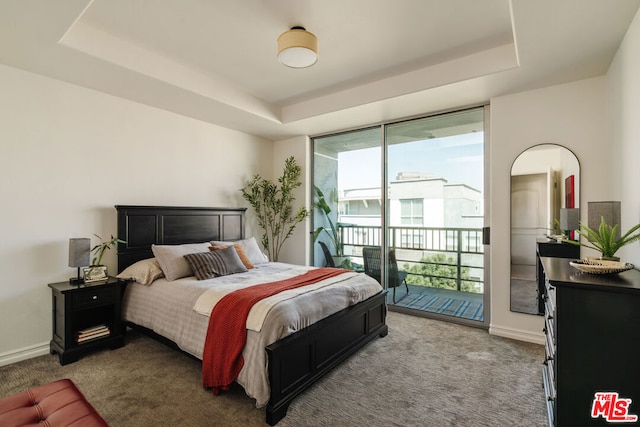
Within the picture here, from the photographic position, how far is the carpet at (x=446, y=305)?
377 centimetres

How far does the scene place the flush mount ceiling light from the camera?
2518 mm

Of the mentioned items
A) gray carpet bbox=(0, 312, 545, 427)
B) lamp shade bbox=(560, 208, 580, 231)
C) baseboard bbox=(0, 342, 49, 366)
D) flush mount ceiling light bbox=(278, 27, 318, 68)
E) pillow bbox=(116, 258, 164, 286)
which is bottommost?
gray carpet bbox=(0, 312, 545, 427)

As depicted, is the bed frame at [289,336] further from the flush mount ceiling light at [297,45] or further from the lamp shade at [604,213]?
the flush mount ceiling light at [297,45]

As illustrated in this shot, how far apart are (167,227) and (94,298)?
111 centimetres

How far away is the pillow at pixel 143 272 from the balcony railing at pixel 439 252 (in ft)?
9.12

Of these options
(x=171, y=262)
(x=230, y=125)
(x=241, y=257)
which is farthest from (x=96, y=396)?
(x=230, y=125)

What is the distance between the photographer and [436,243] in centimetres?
403

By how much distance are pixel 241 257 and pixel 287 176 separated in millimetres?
1778

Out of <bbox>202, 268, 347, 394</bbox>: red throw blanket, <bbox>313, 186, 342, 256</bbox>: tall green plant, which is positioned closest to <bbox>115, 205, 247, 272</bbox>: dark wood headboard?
<bbox>313, 186, 342, 256</bbox>: tall green plant

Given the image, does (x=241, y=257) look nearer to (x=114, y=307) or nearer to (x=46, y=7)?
(x=114, y=307)

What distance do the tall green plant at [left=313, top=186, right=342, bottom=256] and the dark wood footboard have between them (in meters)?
1.82

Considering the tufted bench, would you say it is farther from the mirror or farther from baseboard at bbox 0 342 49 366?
the mirror

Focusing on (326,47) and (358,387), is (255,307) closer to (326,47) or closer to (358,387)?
(358,387)

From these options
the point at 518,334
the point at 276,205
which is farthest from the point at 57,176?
the point at 518,334
